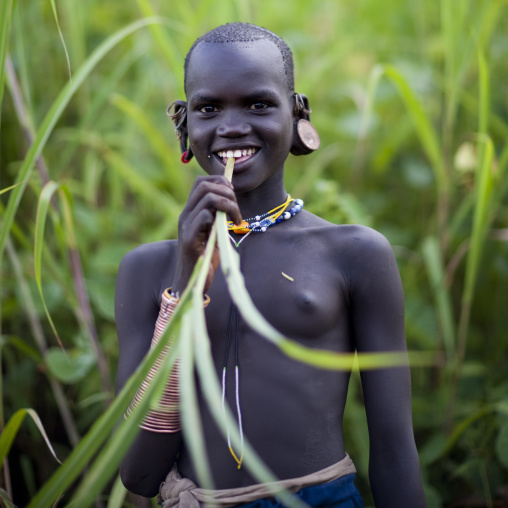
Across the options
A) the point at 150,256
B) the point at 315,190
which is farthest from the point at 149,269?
the point at 315,190

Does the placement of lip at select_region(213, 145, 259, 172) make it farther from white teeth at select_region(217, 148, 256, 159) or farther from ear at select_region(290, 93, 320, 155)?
ear at select_region(290, 93, 320, 155)

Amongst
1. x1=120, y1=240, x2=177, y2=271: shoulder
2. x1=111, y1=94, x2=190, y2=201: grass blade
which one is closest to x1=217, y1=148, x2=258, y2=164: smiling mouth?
x1=120, y1=240, x2=177, y2=271: shoulder

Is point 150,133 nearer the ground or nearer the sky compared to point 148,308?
nearer the sky

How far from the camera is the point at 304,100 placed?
120 centimetres

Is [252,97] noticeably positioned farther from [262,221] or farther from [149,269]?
[149,269]

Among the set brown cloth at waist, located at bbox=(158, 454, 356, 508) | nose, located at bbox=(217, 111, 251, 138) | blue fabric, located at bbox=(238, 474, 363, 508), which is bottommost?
blue fabric, located at bbox=(238, 474, 363, 508)

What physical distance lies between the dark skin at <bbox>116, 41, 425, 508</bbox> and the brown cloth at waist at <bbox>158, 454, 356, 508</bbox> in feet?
0.06

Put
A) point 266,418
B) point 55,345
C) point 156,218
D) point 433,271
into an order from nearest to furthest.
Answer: point 266,418, point 433,271, point 55,345, point 156,218

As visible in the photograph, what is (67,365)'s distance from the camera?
1.59 metres

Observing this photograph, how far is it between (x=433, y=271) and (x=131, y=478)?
96cm

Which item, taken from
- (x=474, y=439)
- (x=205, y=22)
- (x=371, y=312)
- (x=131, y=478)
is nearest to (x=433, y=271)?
(x=474, y=439)

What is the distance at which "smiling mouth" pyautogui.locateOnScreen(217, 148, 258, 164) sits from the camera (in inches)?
42.5

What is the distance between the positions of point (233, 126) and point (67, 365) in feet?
2.76

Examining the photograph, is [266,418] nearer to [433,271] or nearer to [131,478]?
[131,478]
